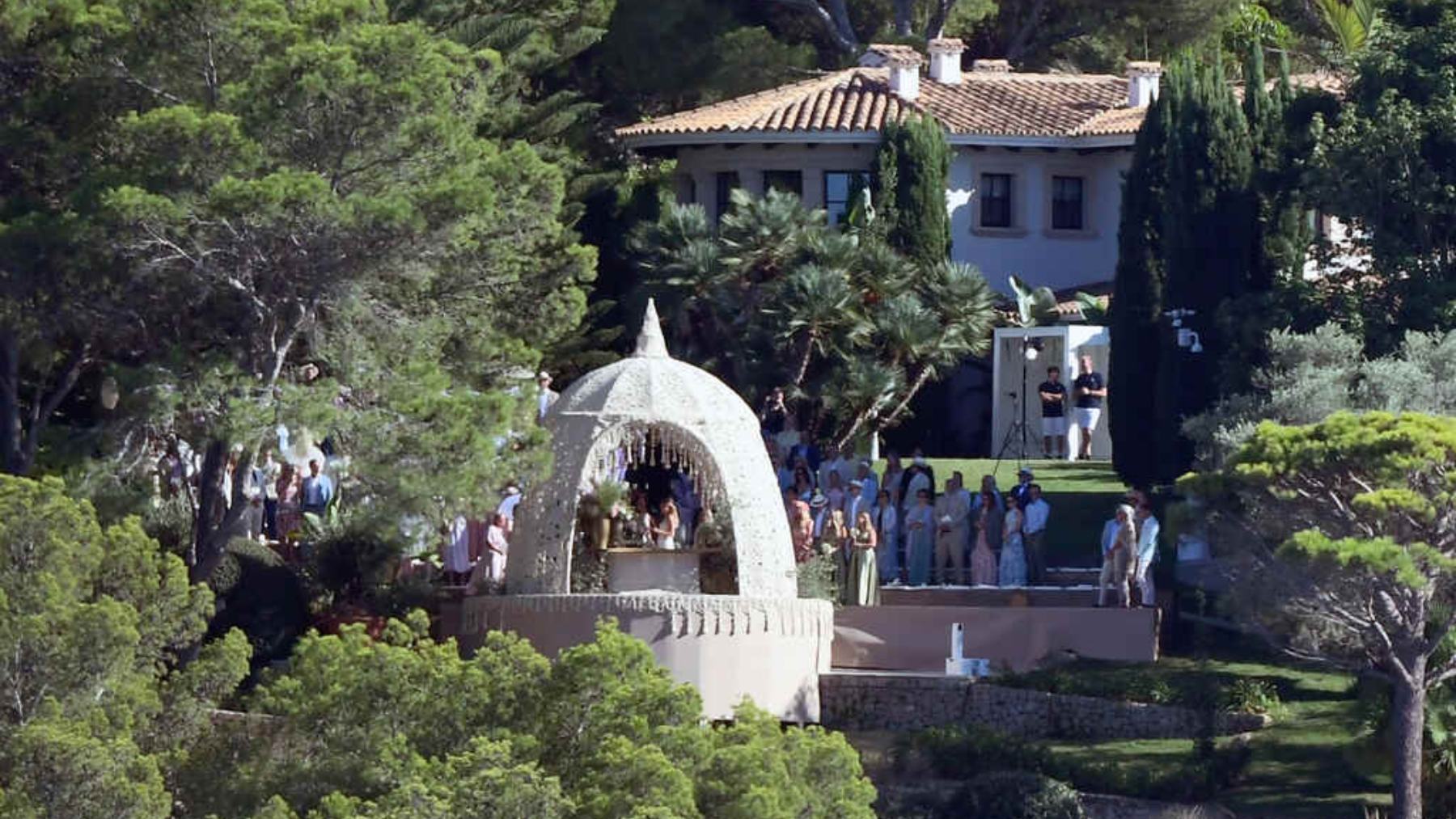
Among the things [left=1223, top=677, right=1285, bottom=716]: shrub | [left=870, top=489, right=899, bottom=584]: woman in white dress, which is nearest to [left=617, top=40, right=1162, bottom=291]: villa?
[left=870, top=489, right=899, bottom=584]: woman in white dress

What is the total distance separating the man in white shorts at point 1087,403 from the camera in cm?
4066

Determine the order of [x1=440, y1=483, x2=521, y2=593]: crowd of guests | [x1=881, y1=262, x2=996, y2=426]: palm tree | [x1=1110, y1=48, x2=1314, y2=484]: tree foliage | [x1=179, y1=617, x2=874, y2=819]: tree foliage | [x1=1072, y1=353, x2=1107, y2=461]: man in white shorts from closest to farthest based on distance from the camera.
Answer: [x1=179, y1=617, x2=874, y2=819]: tree foliage < [x1=440, y1=483, x2=521, y2=593]: crowd of guests < [x1=1110, y1=48, x2=1314, y2=484]: tree foliage < [x1=881, y1=262, x2=996, y2=426]: palm tree < [x1=1072, y1=353, x2=1107, y2=461]: man in white shorts

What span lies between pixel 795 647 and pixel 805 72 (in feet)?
64.8

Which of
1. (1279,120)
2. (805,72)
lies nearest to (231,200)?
(1279,120)

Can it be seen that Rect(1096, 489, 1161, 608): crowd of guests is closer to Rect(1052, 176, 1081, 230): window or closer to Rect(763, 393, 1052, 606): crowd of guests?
Rect(763, 393, 1052, 606): crowd of guests

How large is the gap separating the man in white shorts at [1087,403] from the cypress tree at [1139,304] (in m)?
1.01

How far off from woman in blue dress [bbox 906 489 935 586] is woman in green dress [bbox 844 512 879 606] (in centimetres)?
71

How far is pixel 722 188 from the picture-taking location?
45.2m

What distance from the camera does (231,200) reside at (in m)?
28.6

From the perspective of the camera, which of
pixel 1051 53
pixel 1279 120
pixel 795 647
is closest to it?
pixel 795 647

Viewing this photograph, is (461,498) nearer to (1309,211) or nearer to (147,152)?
(147,152)

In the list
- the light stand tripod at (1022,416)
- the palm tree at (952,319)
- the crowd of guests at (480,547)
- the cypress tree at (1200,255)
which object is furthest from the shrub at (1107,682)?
the light stand tripod at (1022,416)

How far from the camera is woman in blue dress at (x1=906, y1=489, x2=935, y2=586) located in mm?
32781

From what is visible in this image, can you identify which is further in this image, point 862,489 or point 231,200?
point 862,489
